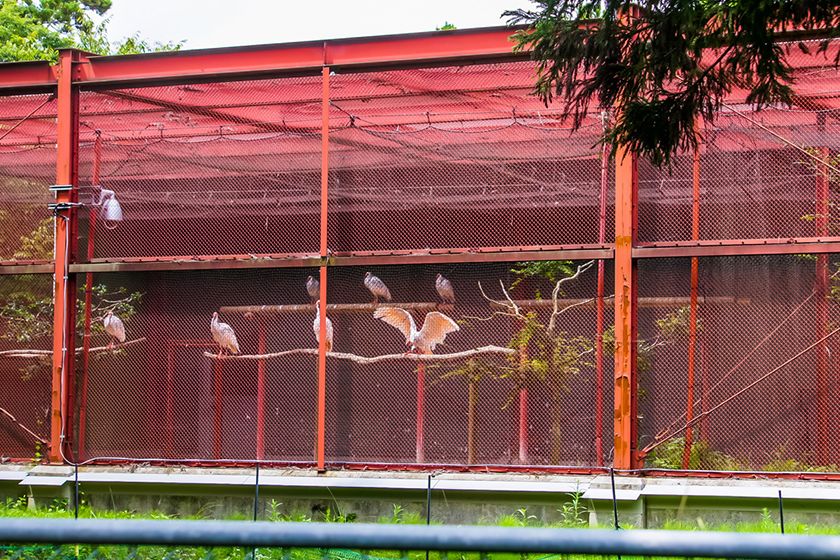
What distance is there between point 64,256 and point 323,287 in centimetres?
282

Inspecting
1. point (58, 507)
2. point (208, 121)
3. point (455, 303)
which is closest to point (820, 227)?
point (455, 303)

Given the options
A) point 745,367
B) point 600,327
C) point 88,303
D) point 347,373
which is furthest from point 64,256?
point 745,367

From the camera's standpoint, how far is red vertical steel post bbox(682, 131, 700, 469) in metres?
9.48

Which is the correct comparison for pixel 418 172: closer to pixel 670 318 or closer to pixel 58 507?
pixel 670 318

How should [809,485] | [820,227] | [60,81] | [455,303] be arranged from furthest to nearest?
[60,81] → [455,303] → [820,227] → [809,485]

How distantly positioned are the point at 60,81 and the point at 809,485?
8344mm

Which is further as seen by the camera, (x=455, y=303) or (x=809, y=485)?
(x=455, y=303)

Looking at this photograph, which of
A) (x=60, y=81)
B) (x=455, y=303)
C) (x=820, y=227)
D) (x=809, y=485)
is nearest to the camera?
(x=809, y=485)

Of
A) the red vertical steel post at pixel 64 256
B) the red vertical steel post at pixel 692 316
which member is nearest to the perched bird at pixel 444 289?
the red vertical steel post at pixel 692 316

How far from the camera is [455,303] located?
34.0 ft

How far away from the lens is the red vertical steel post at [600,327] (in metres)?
9.71

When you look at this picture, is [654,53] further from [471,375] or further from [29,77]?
[29,77]

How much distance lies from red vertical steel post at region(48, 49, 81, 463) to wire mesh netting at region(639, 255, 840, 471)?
227 inches

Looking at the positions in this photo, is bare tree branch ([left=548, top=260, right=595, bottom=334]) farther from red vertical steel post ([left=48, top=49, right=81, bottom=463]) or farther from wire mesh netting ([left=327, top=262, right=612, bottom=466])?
red vertical steel post ([left=48, top=49, right=81, bottom=463])
